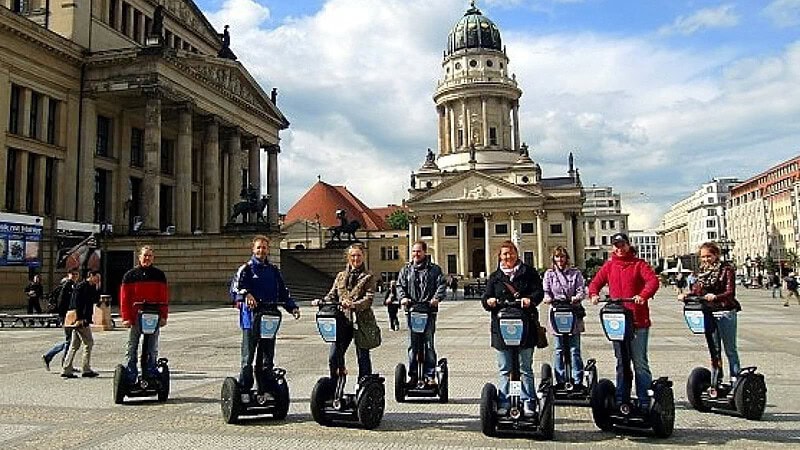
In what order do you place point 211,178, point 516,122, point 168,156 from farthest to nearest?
point 516,122 → point 168,156 → point 211,178

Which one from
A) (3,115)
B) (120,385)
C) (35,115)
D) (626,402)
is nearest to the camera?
(626,402)

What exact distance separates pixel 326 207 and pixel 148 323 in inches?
3766

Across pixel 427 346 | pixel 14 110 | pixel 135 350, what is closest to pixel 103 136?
pixel 14 110

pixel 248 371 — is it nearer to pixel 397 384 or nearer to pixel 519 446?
pixel 397 384

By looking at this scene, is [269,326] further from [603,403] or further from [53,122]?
[53,122]

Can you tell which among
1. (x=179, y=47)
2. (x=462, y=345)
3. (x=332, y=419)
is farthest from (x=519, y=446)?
(x=179, y=47)

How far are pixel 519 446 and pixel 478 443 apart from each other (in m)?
0.40

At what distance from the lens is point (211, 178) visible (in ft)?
152

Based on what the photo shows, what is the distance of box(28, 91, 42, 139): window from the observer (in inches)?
1470

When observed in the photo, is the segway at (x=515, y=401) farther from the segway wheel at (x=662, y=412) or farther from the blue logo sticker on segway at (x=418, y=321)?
the blue logo sticker on segway at (x=418, y=321)

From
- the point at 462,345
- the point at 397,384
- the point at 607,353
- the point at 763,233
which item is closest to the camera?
the point at 397,384

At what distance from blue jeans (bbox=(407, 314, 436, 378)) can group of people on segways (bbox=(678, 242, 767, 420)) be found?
10.0 ft

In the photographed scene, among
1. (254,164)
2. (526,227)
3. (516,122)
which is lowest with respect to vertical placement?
(526,227)

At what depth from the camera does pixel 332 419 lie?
730 centimetres
